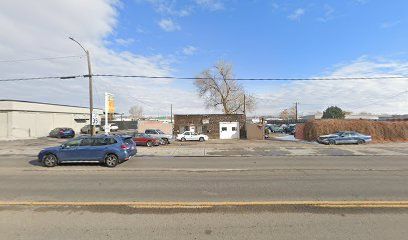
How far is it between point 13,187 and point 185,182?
5.15 meters

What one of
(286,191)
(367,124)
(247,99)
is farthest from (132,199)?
(247,99)

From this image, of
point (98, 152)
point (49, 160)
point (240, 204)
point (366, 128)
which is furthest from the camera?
point (366, 128)

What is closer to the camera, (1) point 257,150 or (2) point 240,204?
(2) point 240,204

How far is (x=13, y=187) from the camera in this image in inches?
396

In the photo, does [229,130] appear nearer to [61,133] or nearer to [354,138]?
[354,138]

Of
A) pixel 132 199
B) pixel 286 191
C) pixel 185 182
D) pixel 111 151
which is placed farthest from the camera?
pixel 111 151

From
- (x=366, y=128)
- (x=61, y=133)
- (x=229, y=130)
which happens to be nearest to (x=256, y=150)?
(x=366, y=128)

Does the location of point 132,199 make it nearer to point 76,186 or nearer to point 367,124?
point 76,186

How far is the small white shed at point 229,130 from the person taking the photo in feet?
161

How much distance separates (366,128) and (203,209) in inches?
1472

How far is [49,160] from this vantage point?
51.3 feet

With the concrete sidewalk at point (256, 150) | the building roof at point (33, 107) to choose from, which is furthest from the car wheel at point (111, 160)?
the building roof at point (33, 107)

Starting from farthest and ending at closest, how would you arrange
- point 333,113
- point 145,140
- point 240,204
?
point 333,113 < point 145,140 < point 240,204

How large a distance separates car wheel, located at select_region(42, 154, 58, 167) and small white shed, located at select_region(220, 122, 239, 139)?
3468 cm
